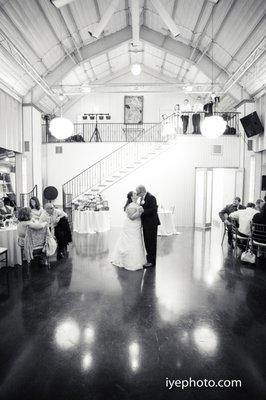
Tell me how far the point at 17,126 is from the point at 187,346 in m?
8.67

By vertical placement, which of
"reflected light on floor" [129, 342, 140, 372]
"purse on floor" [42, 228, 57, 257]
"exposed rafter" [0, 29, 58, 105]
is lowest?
"reflected light on floor" [129, 342, 140, 372]

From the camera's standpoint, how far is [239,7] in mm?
6539

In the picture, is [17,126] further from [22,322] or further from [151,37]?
[22,322]

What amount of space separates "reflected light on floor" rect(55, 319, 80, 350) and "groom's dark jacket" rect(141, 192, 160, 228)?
242 cm

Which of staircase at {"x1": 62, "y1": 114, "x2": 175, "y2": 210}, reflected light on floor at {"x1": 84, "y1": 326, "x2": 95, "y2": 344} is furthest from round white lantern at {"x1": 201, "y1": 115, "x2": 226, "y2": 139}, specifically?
staircase at {"x1": 62, "y1": 114, "x2": 175, "y2": 210}

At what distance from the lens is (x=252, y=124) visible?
358 inches

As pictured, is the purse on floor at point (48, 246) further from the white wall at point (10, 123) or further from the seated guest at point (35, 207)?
the white wall at point (10, 123)

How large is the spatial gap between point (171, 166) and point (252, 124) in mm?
3378

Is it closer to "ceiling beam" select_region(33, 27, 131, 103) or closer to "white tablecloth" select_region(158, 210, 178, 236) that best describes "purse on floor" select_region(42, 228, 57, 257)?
"white tablecloth" select_region(158, 210, 178, 236)

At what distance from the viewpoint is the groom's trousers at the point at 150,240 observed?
524 centimetres

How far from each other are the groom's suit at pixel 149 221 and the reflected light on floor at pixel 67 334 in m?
2.37

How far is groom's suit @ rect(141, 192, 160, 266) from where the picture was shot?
17.0ft

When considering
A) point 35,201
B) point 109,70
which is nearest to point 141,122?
point 109,70

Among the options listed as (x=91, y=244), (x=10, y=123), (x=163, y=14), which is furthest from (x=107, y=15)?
(x=10, y=123)
